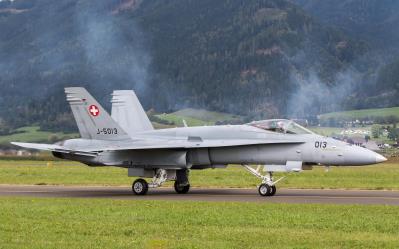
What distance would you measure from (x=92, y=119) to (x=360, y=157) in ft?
33.3

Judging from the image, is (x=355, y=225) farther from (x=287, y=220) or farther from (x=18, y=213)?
(x=18, y=213)

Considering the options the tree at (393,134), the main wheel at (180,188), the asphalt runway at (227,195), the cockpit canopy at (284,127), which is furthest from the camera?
the tree at (393,134)

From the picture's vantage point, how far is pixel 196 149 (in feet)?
92.2

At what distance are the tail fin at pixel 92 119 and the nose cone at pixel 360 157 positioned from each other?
333 inches

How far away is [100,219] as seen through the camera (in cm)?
1789

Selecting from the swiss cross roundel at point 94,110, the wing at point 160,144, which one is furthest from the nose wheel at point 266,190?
the swiss cross roundel at point 94,110

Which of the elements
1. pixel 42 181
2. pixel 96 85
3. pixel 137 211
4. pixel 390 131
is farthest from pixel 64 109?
pixel 137 211

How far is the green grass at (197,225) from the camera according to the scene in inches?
556

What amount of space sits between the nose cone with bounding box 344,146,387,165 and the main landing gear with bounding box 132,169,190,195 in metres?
6.43

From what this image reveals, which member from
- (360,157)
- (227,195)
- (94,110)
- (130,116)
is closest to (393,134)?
(130,116)

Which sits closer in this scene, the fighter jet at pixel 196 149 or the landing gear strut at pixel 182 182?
the fighter jet at pixel 196 149

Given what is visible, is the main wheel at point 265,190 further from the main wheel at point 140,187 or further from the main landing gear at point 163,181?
the main wheel at point 140,187

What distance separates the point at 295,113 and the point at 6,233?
16110 centimetres

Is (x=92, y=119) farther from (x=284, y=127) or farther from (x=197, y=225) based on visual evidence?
(x=197, y=225)
